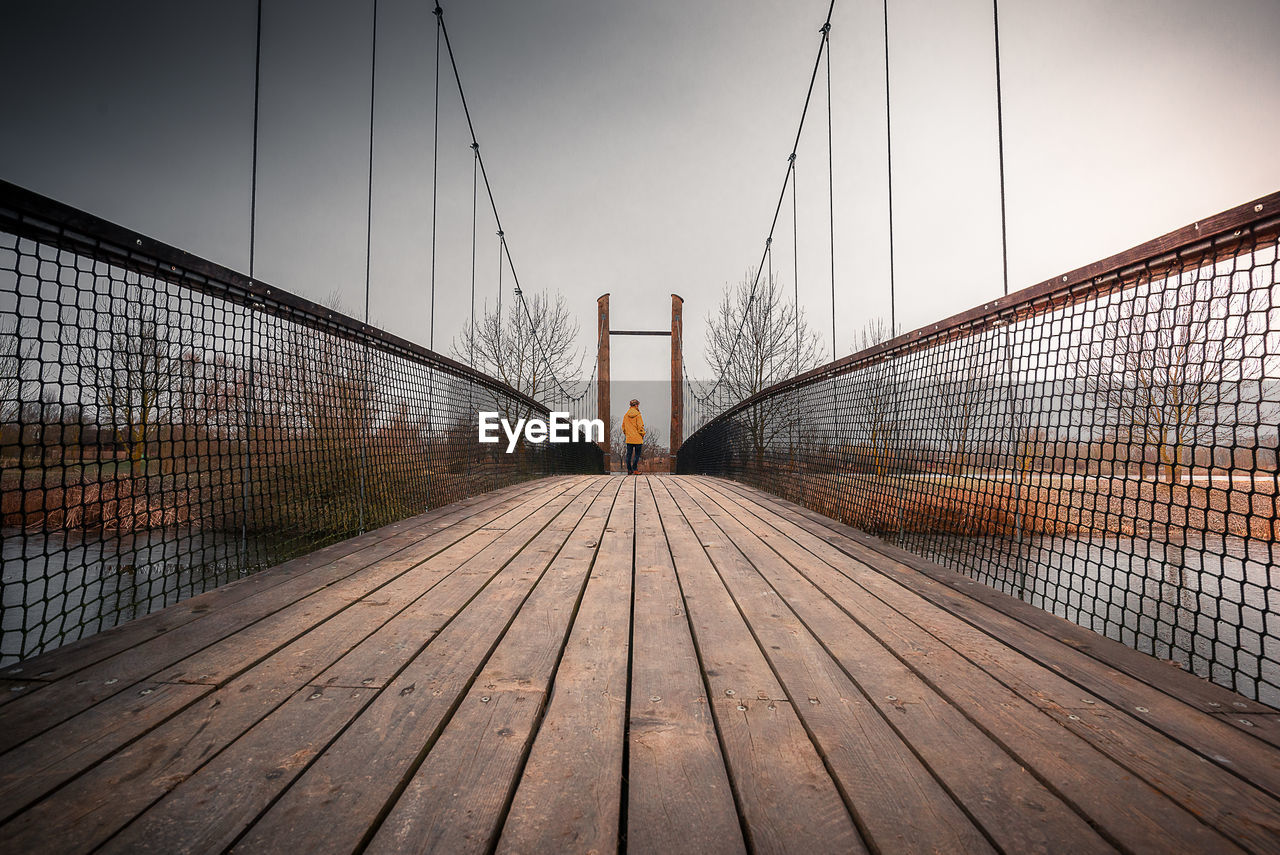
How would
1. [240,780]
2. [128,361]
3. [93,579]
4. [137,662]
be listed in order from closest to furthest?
[240,780] → [137,662] → [128,361] → [93,579]

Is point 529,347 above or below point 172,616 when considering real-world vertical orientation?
above

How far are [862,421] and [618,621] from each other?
213 centimetres

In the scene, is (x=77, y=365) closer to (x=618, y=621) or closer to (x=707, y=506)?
(x=618, y=621)

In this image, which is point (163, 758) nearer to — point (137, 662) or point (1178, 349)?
point (137, 662)

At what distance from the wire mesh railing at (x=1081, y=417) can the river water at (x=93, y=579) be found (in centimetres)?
185

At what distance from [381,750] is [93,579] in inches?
176

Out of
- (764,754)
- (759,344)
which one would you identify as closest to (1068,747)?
(764,754)

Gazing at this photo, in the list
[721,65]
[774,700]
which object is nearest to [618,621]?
[774,700]

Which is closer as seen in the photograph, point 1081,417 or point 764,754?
point 764,754

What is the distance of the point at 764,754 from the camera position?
70cm

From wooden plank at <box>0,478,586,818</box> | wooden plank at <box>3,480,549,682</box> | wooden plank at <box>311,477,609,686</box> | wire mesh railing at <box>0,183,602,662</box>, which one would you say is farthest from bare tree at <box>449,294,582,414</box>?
wooden plank at <box>0,478,586,818</box>

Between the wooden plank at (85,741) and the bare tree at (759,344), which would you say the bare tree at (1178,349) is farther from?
the bare tree at (759,344)

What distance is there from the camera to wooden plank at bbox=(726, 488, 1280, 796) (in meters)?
0.70

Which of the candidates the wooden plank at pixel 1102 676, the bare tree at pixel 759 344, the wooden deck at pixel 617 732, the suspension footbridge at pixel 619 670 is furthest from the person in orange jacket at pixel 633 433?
the wooden deck at pixel 617 732
